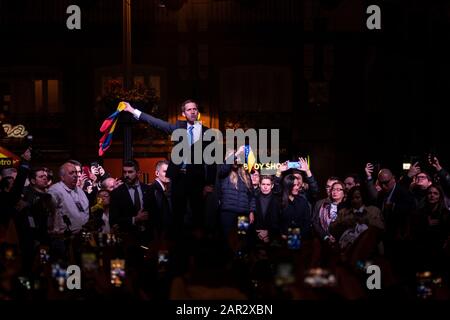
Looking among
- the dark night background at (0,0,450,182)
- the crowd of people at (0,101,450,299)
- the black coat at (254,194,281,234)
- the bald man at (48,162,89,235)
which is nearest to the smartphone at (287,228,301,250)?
the crowd of people at (0,101,450,299)

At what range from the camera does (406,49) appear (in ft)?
93.8

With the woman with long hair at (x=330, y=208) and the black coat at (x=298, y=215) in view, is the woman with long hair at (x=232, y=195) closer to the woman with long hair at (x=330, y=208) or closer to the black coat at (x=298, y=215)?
the black coat at (x=298, y=215)

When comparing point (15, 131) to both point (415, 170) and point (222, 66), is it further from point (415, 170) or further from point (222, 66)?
point (415, 170)

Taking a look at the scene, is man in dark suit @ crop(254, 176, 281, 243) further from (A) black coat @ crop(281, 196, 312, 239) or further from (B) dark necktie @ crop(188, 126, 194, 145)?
(B) dark necktie @ crop(188, 126, 194, 145)

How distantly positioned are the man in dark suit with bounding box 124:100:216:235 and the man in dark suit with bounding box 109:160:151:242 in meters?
0.62

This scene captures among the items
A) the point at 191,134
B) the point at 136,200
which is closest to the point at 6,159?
the point at 136,200

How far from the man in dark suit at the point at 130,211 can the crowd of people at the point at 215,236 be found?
0.02 meters

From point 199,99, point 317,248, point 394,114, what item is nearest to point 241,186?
point 317,248

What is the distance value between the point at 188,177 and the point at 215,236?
376 cm

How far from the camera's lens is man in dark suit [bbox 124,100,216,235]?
36.1ft

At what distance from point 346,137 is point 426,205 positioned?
15.4 m

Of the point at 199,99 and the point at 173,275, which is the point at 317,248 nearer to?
the point at 173,275

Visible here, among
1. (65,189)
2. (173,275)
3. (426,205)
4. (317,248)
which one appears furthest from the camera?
(426,205)

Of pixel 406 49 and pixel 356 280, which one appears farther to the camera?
pixel 406 49
